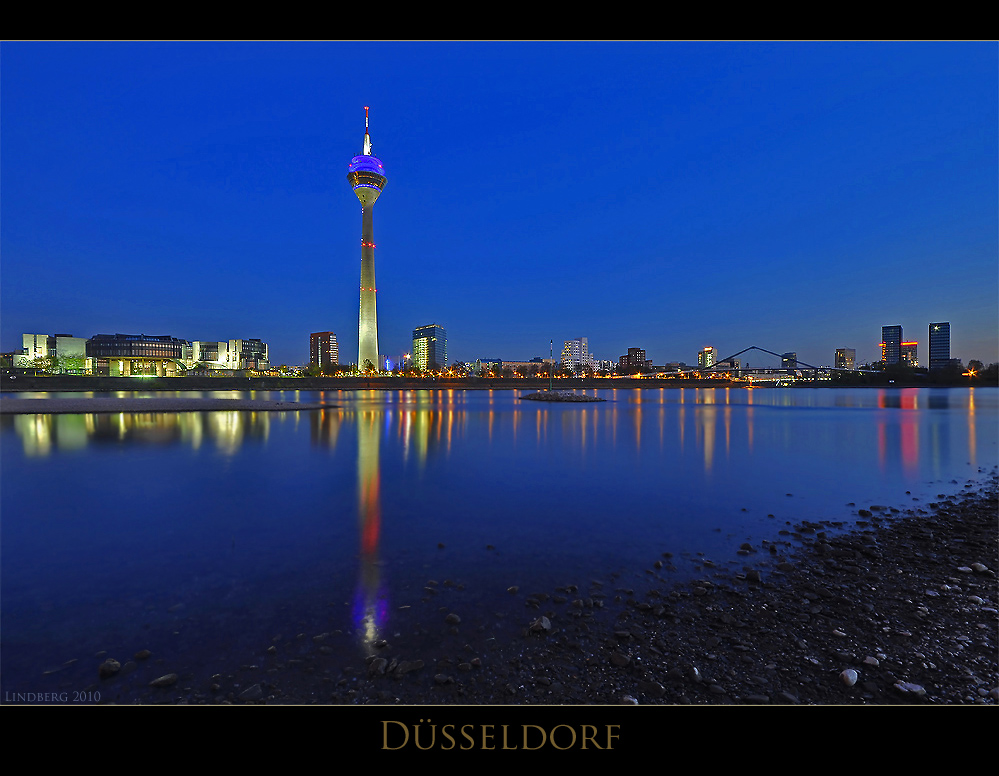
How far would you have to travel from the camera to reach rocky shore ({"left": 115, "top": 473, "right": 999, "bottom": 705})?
12.1ft

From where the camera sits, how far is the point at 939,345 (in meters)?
174

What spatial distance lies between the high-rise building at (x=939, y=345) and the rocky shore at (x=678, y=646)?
240 meters

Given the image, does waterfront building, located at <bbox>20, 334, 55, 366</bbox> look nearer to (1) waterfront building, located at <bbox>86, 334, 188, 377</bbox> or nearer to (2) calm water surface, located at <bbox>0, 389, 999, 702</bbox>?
(1) waterfront building, located at <bbox>86, 334, 188, 377</bbox>

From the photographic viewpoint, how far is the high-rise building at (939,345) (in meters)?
169

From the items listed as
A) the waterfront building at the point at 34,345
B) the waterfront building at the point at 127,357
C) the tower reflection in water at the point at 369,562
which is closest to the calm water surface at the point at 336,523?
the tower reflection in water at the point at 369,562

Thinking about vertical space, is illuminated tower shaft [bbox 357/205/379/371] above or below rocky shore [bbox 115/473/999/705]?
above

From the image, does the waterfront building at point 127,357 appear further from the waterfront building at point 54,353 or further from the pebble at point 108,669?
the pebble at point 108,669

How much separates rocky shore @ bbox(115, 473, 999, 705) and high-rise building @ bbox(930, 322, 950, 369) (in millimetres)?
239653

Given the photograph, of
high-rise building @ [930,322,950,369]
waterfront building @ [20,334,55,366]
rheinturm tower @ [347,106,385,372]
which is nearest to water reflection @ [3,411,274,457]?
rheinturm tower @ [347,106,385,372]

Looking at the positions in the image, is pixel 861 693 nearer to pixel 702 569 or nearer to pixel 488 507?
pixel 702 569

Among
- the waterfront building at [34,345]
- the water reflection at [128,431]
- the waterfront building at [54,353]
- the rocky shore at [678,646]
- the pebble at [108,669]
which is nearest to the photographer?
the rocky shore at [678,646]
